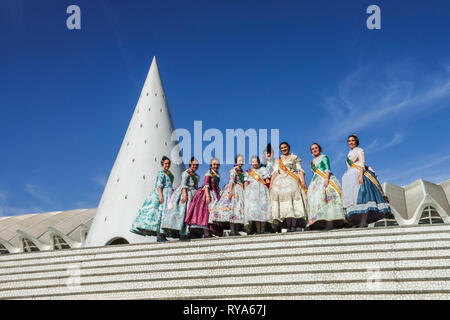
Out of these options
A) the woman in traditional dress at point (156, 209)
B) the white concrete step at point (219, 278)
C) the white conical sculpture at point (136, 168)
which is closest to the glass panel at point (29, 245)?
the white conical sculpture at point (136, 168)

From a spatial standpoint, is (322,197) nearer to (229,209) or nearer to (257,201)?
(257,201)

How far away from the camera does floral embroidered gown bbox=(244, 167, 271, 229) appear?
27.1 ft

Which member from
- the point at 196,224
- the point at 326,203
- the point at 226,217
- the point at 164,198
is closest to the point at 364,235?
the point at 326,203

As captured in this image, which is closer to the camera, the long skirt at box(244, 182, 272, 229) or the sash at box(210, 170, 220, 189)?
the long skirt at box(244, 182, 272, 229)


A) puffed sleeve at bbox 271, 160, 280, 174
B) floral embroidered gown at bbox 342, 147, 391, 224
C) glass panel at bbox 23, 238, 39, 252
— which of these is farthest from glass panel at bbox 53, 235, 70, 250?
floral embroidered gown at bbox 342, 147, 391, 224

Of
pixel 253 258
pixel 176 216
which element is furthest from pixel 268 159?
pixel 253 258

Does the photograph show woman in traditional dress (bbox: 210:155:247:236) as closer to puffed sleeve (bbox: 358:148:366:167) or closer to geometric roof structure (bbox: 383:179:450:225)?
puffed sleeve (bbox: 358:148:366:167)

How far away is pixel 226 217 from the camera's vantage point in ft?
27.3

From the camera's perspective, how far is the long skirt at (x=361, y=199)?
7836 mm

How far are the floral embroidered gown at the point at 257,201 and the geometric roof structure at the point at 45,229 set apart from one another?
17733 mm

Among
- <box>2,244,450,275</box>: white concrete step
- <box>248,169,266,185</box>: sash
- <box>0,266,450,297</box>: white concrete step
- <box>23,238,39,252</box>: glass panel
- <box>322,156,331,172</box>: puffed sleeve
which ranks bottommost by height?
<box>0,266,450,297</box>: white concrete step
